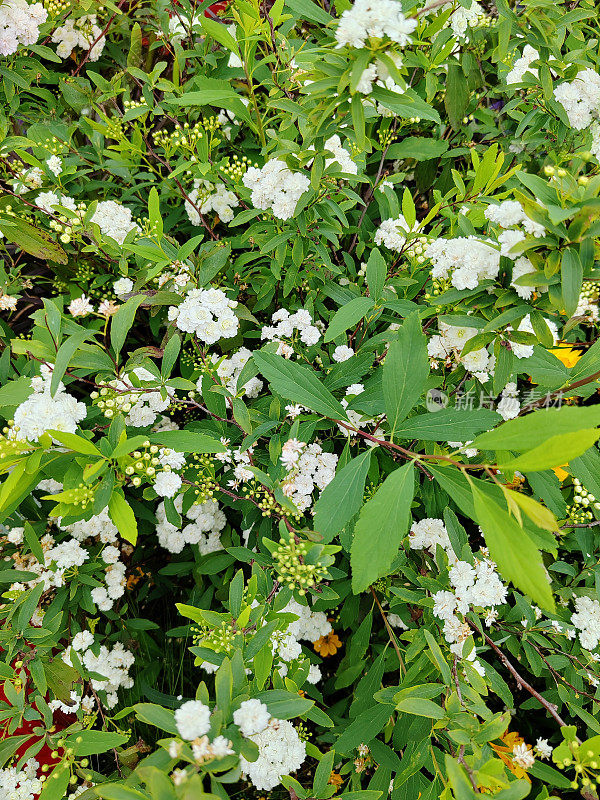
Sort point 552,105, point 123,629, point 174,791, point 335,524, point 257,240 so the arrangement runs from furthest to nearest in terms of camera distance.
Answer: point 123,629 → point 552,105 → point 257,240 → point 335,524 → point 174,791

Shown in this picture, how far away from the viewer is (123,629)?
1.78 m

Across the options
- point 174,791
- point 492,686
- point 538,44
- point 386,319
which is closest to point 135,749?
point 174,791

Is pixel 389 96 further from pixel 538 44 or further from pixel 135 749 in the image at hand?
pixel 135 749

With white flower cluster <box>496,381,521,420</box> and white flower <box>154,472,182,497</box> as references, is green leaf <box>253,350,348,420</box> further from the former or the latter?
white flower cluster <box>496,381,521,420</box>

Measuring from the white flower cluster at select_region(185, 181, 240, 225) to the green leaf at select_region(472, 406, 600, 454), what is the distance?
125 centimetres

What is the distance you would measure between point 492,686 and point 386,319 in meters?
0.96

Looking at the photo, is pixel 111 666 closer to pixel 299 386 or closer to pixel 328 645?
pixel 328 645

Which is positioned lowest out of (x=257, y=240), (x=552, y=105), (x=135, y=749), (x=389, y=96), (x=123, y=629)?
(x=123, y=629)

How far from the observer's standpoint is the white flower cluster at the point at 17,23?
5.08ft

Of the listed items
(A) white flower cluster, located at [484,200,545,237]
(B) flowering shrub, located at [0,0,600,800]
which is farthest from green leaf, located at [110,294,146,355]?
(A) white flower cluster, located at [484,200,545,237]

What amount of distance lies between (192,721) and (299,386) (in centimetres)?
61

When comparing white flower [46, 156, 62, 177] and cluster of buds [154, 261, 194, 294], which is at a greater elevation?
white flower [46, 156, 62, 177]

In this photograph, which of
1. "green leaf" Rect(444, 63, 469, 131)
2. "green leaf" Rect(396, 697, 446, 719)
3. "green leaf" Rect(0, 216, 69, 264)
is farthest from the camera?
"green leaf" Rect(444, 63, 469, 131)

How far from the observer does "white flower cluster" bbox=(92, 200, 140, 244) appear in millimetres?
1546
